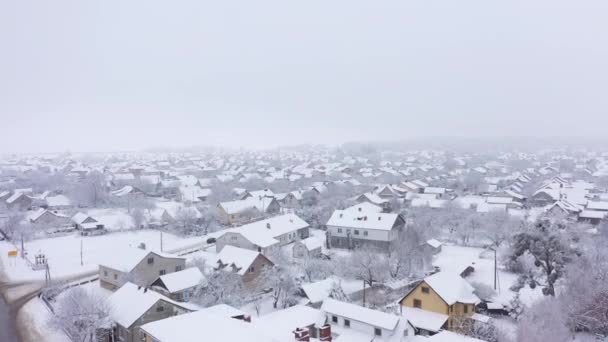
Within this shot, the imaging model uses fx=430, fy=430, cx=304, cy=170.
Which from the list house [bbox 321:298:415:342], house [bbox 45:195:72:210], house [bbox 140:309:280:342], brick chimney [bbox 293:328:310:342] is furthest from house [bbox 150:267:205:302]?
house [bbox 45:195:72:210]

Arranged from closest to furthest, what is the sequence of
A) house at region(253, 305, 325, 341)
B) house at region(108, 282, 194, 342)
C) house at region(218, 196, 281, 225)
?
house at region(253, 305, 325, 341) → house at region(108, 282, 194, 342) → house at region(218, 196, 281, 225)

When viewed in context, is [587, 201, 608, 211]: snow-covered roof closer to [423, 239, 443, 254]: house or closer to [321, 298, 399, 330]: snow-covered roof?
[423, 239, 443, 254]: house

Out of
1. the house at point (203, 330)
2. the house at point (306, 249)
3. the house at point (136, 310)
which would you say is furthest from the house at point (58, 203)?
the house at point (203, 330)

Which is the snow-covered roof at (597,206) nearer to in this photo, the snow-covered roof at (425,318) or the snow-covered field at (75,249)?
the snow-covered roof at (425,318)

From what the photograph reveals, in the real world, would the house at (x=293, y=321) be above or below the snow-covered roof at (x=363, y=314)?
below

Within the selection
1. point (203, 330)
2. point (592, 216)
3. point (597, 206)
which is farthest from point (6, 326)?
point (597, 206)

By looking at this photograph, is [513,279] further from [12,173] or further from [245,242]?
[12,173]

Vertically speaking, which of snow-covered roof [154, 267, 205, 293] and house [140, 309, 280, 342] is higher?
house [140, 309, 280, 342]
